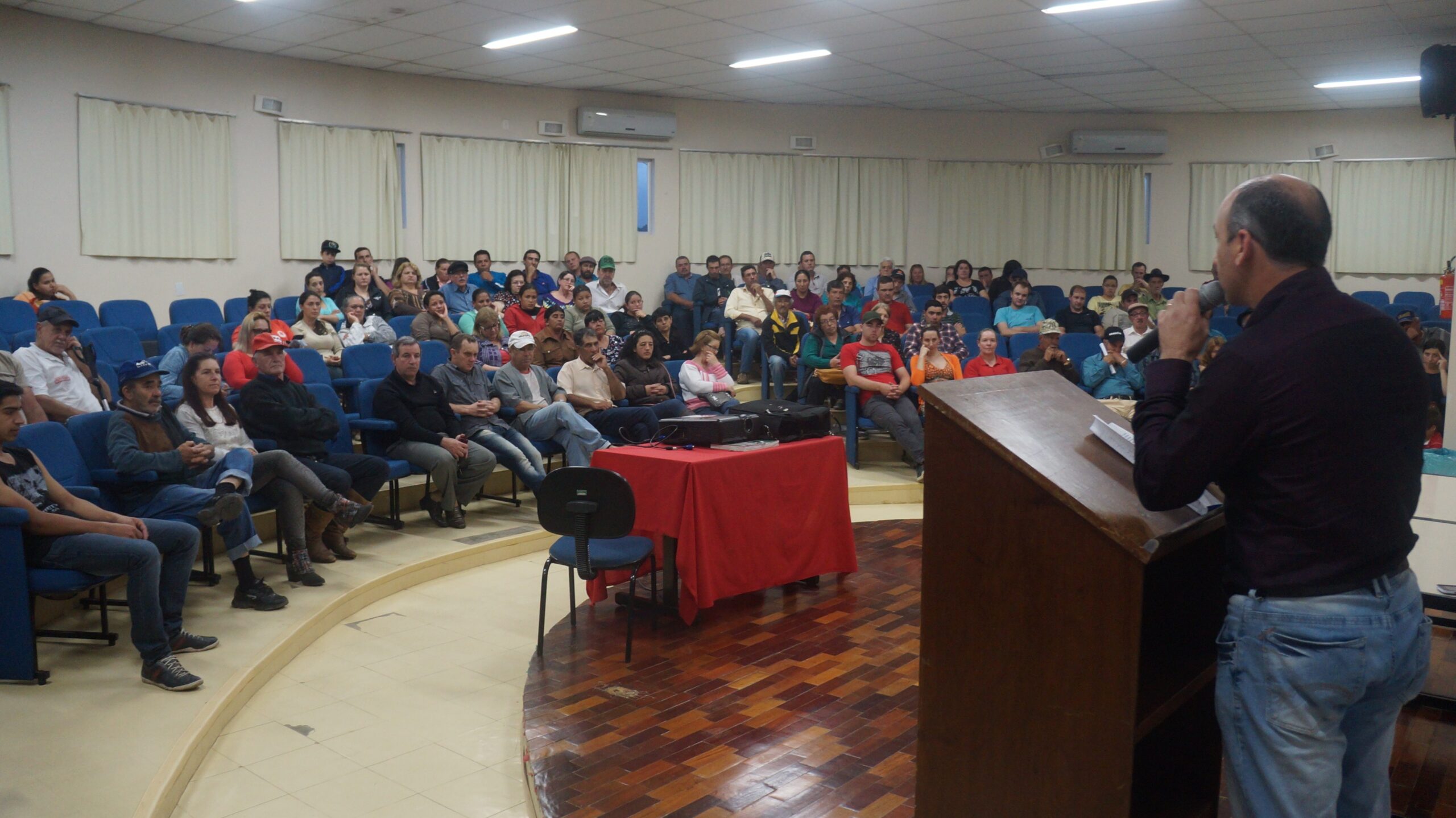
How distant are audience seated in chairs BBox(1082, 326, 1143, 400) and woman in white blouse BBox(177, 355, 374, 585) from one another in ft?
17.2

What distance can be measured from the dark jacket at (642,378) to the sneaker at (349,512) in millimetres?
2470

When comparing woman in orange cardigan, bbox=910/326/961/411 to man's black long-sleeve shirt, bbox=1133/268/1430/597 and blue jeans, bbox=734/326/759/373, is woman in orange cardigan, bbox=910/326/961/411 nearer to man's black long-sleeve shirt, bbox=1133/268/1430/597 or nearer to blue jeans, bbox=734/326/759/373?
blue jeans, bbox=734/326/759/373

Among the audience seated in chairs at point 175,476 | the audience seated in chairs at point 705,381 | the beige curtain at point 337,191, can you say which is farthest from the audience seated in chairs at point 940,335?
the audience seated in chairs at point 175,476

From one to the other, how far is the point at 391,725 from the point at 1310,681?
279 cm

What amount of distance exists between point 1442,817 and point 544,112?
389 inches

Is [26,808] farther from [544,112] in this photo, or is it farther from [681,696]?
[544,112]

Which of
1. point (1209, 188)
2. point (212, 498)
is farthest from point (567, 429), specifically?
point (1209, 188)

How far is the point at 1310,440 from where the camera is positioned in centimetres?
144

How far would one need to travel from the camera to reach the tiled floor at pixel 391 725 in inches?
114

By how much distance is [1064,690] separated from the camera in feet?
5.56

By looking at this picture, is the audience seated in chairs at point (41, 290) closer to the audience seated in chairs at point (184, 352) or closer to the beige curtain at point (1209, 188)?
the audience seated in chairs at point (184, 352)

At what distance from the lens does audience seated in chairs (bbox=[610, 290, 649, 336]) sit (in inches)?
388

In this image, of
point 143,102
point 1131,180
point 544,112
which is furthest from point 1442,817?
point 1131,180

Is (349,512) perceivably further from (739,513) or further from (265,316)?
(265,316)
